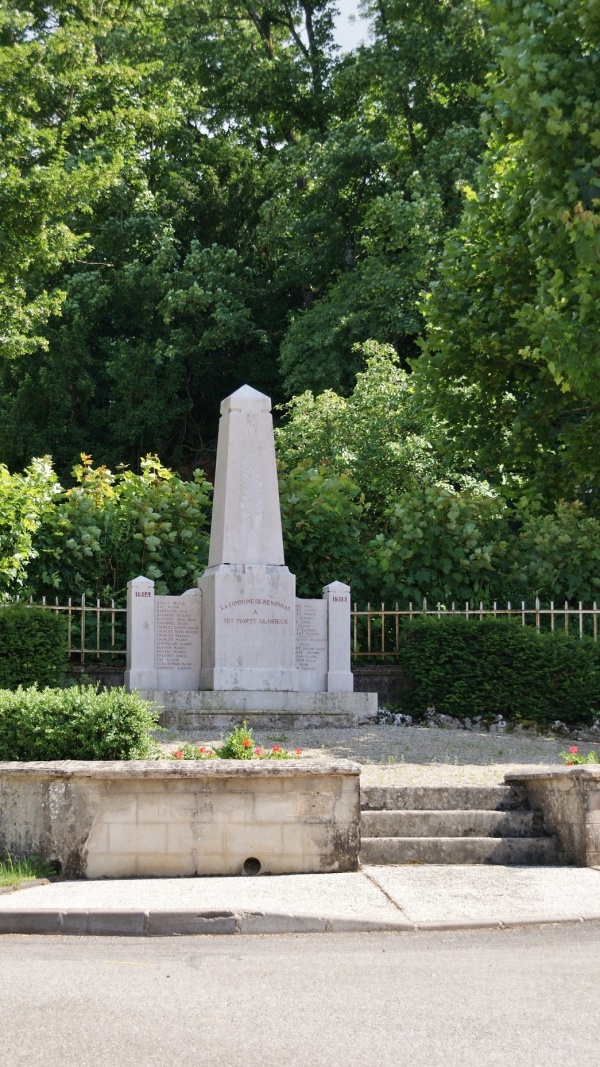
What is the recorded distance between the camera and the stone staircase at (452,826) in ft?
27.7

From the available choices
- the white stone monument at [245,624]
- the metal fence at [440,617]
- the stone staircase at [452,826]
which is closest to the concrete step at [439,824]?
the stone staircase at [452,826]

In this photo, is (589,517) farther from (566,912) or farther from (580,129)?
(566,912)

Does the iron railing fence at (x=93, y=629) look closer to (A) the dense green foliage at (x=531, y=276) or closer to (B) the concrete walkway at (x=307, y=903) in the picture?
(A) the dense green foliage at (x=531, y=276)

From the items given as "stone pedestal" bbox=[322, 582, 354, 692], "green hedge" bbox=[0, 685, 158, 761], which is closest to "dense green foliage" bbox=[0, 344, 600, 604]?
"stone pedestal" bbox=[322, 582, 354, 692]

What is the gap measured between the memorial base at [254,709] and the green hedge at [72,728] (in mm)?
5028

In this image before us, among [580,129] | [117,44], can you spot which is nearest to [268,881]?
[580,129]

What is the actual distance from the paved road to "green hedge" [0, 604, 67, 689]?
25.9ft

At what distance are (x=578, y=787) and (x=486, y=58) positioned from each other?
25168 millimetres

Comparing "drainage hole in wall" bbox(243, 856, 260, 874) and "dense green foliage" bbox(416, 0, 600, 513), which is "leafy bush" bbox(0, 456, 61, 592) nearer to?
"dense green foliage" bbox(416, 0, 600, 513)

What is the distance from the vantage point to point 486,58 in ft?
96.0

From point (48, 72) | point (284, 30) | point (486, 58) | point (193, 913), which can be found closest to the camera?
point (193, 913)

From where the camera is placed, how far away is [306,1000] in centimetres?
517

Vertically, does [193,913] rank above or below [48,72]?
below

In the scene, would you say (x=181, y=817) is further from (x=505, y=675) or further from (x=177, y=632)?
(x=505, y=675)
